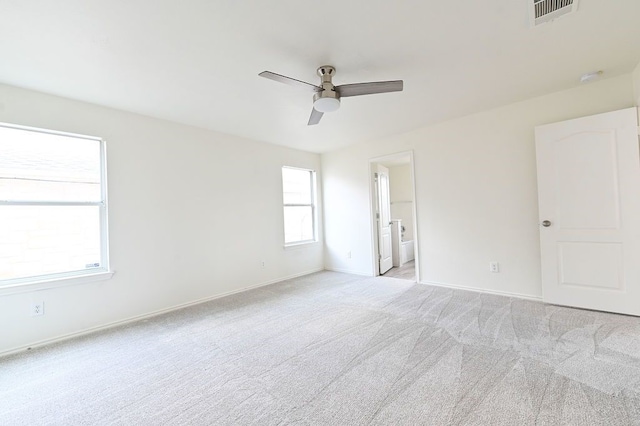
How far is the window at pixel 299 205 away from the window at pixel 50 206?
8.93ft

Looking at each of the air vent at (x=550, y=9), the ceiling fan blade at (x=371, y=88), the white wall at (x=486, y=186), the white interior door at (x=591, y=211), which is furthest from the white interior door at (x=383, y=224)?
the air vent at (x=550, y=9)

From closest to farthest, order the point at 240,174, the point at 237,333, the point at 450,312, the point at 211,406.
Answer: the point at 211,406
the point at 237,333
the point at 450,312
the point at 240,174

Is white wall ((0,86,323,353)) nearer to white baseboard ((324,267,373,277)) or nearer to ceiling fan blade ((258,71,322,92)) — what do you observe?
white baseboard ((324,267,373,277))

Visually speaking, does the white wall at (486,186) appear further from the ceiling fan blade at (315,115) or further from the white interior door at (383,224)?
the ceiling fan blade at (315,115)

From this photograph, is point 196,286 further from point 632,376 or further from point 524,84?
point 524,84

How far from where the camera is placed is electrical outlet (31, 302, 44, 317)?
2.62 metres

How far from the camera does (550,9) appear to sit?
181cm

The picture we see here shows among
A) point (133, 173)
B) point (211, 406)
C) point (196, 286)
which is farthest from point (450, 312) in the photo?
point (133, 173)

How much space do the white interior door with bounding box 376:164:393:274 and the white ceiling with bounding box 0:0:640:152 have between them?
2130 mm

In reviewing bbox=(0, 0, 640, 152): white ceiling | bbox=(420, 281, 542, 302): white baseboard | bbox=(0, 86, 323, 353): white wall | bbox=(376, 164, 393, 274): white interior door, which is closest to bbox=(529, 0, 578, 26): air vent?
bbox=(0, 0, 640, 152): white ceiling

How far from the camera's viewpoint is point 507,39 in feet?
6.94

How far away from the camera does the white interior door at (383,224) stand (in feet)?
16.9

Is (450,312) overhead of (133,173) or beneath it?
beneath

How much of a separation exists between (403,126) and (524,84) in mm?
1530
